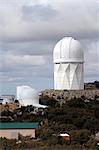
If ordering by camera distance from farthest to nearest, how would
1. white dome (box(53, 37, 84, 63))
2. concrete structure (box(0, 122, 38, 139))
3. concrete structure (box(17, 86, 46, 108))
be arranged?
white dome (box(53, 37, 84, 63)), concrete structure (box(17, 86, 46, 108)), concrete structure (box(0, 122, 38, 139))

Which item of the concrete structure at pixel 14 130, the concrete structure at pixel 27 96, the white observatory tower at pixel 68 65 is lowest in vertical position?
the concrete structure at pixel 14 130

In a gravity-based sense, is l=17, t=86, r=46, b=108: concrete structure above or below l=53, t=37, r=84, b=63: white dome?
below

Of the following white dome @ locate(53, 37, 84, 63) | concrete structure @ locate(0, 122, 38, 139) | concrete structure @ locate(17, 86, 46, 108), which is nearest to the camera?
concrete structure @ locate(0, 122, 38, 139)

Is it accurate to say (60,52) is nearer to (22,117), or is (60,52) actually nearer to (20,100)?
(20,100)

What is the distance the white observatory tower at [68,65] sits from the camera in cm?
4094

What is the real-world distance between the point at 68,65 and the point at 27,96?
5576 mm

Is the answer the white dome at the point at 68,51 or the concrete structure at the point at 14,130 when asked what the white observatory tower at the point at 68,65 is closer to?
the white dome at the point at 68,51

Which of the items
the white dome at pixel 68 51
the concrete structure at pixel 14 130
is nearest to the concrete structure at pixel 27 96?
the white dome at pixel 68 51

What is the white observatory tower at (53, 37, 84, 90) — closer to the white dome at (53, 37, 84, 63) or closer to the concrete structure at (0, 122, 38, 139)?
the white dome at (53, 37, 84, 63)

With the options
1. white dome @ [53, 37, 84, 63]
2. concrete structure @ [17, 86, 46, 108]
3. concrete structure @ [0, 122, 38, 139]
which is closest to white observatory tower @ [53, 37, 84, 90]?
white dome @ [53, 37, 84, 63]

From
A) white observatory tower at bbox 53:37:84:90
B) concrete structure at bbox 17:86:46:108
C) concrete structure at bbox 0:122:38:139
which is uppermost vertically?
white observatory tower at bbox 53:37:84:90

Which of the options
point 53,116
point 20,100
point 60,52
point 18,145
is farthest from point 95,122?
point 60,52

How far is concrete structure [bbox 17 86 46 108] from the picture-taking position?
37.5 m

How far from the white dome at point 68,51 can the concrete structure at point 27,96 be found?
14.2ft
